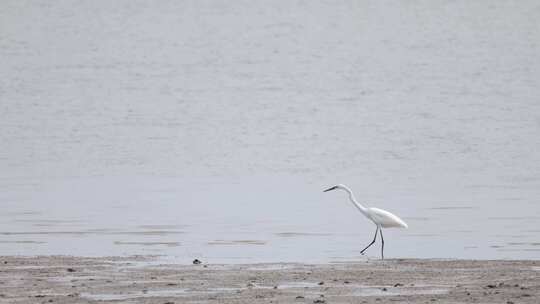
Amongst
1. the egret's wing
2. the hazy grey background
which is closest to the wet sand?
the hazy grey background

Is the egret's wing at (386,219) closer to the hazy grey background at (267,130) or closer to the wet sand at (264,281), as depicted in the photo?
the hazy grey background at (267,130)

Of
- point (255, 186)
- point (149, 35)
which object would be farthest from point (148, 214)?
point (149, 35)

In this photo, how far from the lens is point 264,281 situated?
39.8 feet

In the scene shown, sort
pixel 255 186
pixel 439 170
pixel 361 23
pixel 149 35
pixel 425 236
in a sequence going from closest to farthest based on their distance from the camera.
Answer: pixel 425 236 → pixel 255 186 → pixel 439 170 → pixel 149 35 → pixel 361 23

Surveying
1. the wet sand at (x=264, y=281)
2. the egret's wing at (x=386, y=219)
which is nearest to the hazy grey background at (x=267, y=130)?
the egret's wing at (x=386, y=219)

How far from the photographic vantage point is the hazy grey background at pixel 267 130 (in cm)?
1866

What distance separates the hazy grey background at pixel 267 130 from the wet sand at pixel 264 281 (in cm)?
180

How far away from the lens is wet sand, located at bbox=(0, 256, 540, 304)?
1099 centimetres

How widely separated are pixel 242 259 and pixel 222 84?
1433 inches

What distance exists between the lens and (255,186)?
25922mm

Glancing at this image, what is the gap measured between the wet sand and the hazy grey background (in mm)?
1796

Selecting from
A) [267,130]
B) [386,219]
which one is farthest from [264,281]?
[267,130]

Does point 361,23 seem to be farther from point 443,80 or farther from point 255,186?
point 255,186

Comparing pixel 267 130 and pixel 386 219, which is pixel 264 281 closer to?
pixel 386 219
